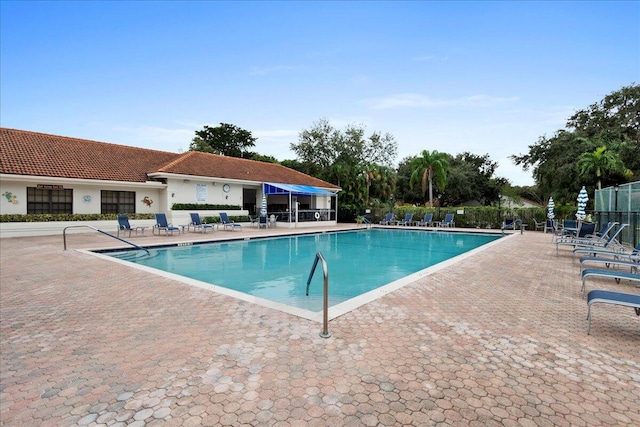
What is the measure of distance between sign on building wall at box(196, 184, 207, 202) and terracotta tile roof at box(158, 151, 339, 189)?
33.0 inches

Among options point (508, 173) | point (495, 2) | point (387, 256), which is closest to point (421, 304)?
point (387, 256)

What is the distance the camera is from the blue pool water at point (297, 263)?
8016 millimetres

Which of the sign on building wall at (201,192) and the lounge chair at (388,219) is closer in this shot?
the sign on building wall at (201,192)

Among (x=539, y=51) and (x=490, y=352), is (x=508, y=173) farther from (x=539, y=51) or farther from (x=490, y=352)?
(x=490, y=352)

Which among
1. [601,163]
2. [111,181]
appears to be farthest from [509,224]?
[111,181]

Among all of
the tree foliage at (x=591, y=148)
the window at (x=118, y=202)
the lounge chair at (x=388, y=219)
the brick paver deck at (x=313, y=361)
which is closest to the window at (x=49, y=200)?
the window at (x=118, y=202)

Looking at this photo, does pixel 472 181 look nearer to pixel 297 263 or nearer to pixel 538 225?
pixel 538 225

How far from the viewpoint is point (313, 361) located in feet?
11.3

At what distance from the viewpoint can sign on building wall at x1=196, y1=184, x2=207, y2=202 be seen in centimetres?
2162

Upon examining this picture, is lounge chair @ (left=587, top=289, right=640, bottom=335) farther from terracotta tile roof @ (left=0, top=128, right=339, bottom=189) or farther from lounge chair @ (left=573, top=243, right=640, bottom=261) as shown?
terracotta tile roof @ (left=0, top=128, right=339, bottom=189)

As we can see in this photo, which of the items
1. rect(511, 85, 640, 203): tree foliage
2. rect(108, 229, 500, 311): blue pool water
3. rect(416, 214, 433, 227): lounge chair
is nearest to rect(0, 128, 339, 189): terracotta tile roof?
rect(108, 229, 500, 311): blue pool water

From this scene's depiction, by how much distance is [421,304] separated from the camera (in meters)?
5.50

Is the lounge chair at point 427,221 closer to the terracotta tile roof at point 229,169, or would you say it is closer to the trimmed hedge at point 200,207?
the terracotta tile roof at point 229,169

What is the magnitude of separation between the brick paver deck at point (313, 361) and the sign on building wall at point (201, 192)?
623 inches
